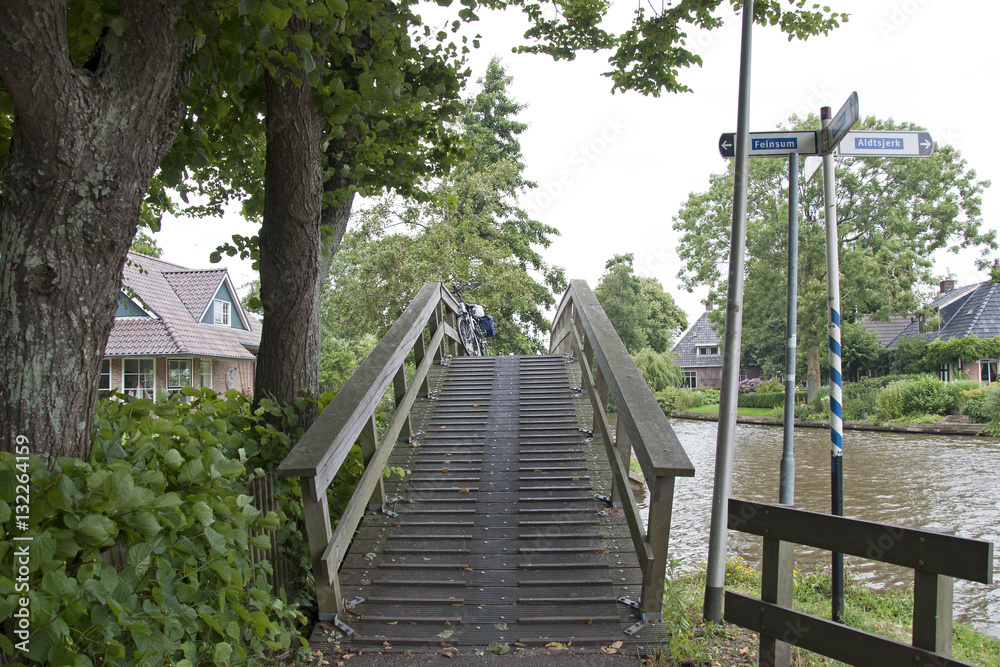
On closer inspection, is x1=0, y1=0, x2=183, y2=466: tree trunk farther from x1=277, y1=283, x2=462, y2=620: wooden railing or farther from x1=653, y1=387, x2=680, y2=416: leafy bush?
x1=653, y1=387, x2=680, y2=416: leafy bush

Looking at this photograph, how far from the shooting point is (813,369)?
2833 cm

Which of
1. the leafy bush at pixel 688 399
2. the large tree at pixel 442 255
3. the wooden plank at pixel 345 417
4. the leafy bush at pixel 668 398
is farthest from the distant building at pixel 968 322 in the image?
the wooden plank at pixel 345 417

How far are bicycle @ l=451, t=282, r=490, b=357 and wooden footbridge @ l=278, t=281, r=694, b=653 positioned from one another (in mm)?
3751

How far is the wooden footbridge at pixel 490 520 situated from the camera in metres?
3.14

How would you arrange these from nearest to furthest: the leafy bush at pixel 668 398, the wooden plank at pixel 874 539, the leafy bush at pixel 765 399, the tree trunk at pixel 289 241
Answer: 1. the wooden plank at pixel 874 539
2. the tree trunk at pixel 289 241
3. the leafy bush at pixel 765 399
4. the leafy bush at pixel 668 398

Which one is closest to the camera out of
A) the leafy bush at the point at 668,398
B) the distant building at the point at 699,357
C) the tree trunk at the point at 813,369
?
the tree trunk at the point at 813,369

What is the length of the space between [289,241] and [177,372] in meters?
20.8

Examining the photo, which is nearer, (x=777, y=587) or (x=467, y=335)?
(x=777, y=587)

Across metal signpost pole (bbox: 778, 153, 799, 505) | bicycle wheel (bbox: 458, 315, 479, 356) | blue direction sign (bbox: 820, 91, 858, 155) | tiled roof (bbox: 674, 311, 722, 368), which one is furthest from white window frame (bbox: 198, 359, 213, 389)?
tiled roof (bbox: 674, 311, 722, 368)

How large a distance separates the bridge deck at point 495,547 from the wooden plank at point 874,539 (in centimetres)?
77

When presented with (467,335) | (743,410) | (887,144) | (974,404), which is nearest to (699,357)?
(743,410)

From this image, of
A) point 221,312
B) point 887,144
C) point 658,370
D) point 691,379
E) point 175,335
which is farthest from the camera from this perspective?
point 691,379

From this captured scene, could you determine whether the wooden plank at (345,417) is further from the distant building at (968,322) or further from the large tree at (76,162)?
the distant building at (968,322)

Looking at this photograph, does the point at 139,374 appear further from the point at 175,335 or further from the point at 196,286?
the point at 196,286
